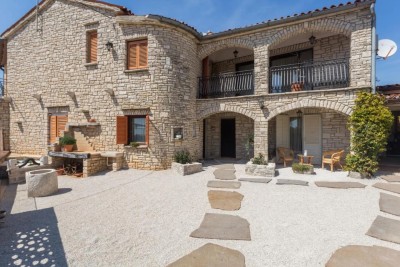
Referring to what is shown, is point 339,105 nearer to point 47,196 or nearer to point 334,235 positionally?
point 334,235

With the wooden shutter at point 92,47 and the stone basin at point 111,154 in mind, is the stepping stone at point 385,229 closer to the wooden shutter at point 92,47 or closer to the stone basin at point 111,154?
the stone basin at point 111,154

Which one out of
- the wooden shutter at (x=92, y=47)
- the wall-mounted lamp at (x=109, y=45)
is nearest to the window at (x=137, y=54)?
the wall-mounted lamp at (x=109, y=45)

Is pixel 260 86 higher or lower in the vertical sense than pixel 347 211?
higher

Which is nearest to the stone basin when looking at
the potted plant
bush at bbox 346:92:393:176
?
the potted plant

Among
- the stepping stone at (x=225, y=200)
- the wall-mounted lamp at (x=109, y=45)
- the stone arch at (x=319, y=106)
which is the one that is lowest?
the stepping stone at (x=225, y=200)

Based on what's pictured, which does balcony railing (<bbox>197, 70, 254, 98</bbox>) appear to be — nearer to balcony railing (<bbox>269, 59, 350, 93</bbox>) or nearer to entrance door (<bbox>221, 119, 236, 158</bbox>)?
balcony railing (<bbox>269, 59, 350, 93</bbox>)

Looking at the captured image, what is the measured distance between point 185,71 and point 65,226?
7.78 m

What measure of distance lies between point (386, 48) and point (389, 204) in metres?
7.10

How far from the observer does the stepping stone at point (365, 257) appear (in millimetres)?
2805

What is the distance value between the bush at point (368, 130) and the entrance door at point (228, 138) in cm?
587

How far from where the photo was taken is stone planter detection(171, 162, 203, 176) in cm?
832

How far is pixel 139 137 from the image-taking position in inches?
377

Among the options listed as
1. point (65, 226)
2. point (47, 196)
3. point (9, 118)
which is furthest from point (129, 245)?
point (9, 118)

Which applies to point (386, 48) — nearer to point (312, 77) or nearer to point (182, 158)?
point (312, 77)
